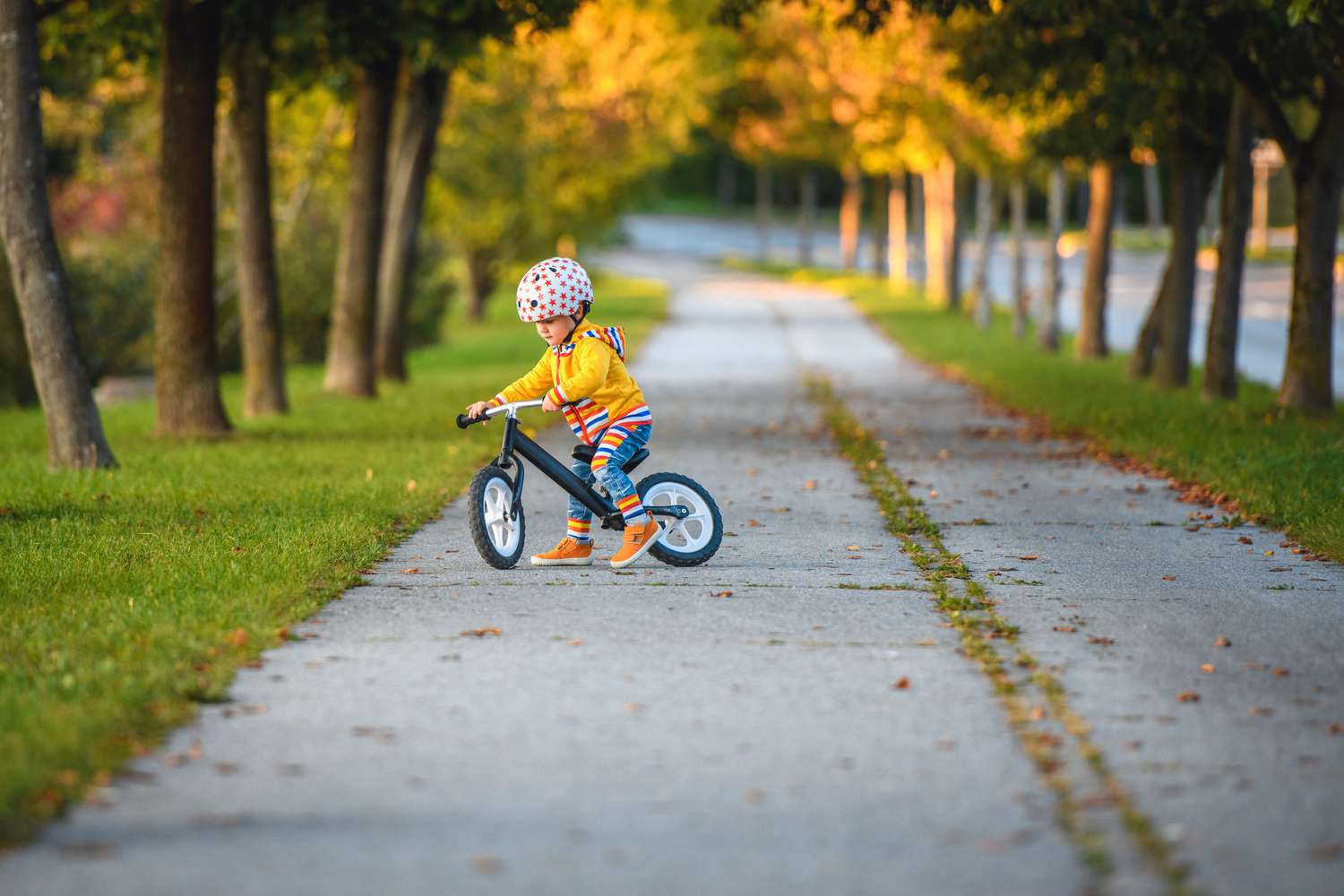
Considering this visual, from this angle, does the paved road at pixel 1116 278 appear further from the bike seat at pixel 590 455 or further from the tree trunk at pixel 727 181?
the bike seat at pixel 590 455

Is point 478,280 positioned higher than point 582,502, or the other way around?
→ point 582,502

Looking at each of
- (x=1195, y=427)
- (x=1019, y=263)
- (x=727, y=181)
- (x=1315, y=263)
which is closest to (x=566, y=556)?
(x=1195, y=427)

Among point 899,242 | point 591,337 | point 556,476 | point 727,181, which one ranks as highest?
point 727,181

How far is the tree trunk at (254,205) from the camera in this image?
17375 mm

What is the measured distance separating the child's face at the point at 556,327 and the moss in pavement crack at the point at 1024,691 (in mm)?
2042

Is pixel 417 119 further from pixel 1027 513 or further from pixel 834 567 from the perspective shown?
pixel 834 567

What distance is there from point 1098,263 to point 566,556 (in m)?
17.1

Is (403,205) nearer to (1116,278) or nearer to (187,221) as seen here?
(187,221)

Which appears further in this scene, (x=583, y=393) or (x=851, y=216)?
(x=851, y=216)

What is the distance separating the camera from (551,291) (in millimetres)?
8758

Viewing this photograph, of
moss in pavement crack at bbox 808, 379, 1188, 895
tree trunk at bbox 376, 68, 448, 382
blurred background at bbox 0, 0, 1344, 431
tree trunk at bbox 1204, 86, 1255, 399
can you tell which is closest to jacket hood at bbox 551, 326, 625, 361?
moss in pavement crack at bbox 808, 379, 1188, 895

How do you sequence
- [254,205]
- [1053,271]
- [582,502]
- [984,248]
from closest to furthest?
[582,502]
[254,205]
[1053,271]
[984,248]

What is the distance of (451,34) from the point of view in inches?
668

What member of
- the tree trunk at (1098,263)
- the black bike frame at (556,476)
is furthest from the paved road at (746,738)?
the tree trunk at (1098,263)
